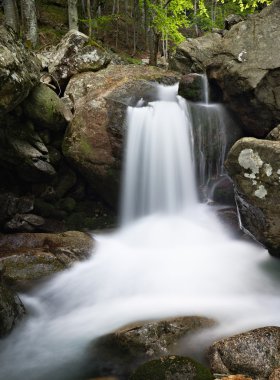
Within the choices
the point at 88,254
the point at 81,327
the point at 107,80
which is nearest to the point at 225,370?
the point at 81,327

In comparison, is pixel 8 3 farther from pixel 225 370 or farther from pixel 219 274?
pixel 225 370

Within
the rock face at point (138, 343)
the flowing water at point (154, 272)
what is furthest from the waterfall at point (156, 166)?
the rock face at point (138, 343)

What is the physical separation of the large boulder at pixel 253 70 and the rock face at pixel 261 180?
107 inches

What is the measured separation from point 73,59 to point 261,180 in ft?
26.6

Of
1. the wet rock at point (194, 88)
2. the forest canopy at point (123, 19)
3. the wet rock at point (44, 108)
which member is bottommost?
the wet rock at point (44, 108)

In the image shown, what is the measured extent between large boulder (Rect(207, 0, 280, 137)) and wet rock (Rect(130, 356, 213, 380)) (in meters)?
7.04

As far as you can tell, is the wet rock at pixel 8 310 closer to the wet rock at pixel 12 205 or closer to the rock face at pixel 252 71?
the wet rock at pixel 12 205

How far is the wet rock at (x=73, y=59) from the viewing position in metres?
11.8

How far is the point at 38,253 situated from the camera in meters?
7.36

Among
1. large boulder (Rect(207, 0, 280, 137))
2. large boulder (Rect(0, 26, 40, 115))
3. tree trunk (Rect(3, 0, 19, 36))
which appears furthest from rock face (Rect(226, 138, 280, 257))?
tree trunk (Rect(3, 0, 19, 36))

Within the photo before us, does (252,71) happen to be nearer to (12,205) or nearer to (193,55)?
(193,55)

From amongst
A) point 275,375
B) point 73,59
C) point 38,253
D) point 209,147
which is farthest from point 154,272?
point 73,59

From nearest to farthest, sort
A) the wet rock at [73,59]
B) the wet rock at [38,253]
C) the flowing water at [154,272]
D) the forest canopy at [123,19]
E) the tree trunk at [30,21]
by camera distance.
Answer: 1. the flowing water at [154,272]
2. the wet rock at [38,253]
3. the wet rock at [73,59]
4. the tree trunk at [30,21]
5. the forest canopy at [123,19]

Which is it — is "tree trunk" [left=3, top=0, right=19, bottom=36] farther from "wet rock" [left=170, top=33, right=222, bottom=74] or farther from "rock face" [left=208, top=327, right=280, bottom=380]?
"rock face" [left=208, top=327, right=280, bottom=380]
